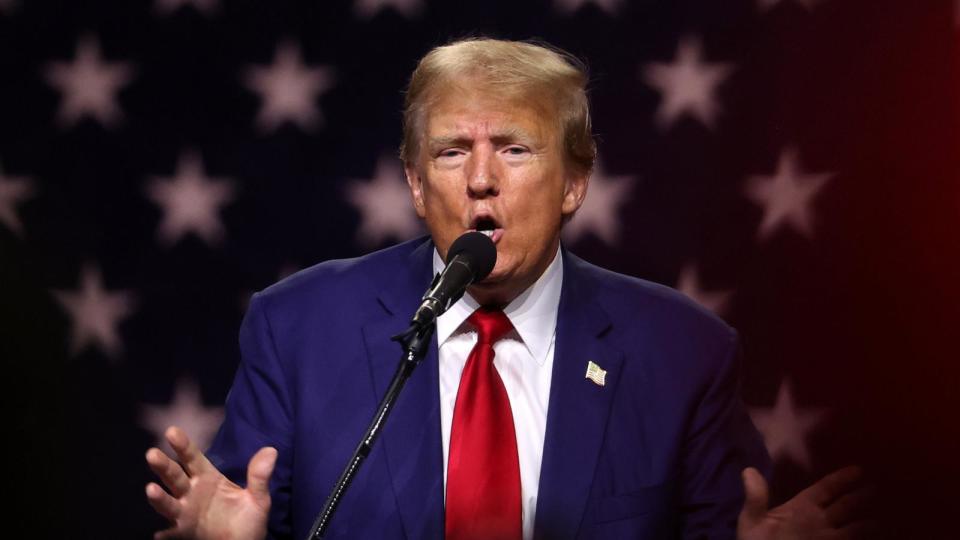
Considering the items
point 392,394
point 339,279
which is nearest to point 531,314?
point 339,279

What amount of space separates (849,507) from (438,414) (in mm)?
819

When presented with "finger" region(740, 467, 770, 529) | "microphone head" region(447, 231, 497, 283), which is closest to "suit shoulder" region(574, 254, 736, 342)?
"finger" region(740, 467, 770, 529)

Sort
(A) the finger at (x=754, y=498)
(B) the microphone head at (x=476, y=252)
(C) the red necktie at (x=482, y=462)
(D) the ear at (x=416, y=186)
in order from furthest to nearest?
1. (D) the ear at (x=416, y=186)
2. (C) the red necktie at (x=482, y=462)
3. (A) the finger at (x=754, y=498)
4. (B) the microphone head at (x=476, y=252)

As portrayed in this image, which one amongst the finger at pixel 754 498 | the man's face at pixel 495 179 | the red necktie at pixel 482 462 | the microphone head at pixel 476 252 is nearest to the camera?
the microphone head at pixel 476 252

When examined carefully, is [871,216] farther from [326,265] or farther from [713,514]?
[326,265]

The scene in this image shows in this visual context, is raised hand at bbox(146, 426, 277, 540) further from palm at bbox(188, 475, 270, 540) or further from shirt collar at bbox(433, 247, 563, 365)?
shirt collar at bbox(433, 247, 563, 365)

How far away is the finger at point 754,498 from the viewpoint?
6.23ft

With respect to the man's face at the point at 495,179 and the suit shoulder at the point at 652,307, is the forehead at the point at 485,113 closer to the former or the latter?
the man's face at the point at 495,179

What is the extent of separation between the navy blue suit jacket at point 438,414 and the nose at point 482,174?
Result: 0.89 feet

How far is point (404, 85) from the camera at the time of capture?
8.81 feet

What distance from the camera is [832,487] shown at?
1.88 m

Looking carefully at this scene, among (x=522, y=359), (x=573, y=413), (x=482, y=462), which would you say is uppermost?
(x=522, y=359)

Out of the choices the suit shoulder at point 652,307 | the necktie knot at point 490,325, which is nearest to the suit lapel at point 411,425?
the necktie knot at point 490,325

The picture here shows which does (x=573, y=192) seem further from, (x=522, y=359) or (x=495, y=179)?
(x=522, y=359)
